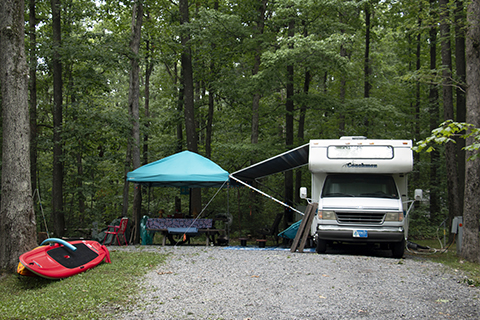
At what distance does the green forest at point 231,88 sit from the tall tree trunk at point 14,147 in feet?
14.0

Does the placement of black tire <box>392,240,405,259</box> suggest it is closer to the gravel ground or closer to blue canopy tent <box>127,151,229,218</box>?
the gravel ground

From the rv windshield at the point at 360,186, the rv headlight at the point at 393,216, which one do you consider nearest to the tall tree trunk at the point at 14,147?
the rv windshield at the point at 360,186

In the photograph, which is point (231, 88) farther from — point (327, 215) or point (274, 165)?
point (327, 215)

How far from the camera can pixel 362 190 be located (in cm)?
997

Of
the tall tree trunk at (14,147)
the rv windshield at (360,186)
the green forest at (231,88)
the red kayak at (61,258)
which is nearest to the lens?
the red kayak at (61,258)

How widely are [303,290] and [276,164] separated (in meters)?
6.32

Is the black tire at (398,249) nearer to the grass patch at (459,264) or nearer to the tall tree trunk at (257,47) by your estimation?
the grass patch at (459,264)

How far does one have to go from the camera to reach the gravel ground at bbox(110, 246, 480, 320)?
5.18 m

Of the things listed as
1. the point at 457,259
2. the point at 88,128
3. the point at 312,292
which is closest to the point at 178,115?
the point at 88,128

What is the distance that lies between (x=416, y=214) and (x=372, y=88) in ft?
27.8

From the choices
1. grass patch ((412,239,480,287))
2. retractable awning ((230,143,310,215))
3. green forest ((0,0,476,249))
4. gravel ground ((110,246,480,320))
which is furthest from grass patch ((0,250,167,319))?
grass patch ((412,239,480,287))

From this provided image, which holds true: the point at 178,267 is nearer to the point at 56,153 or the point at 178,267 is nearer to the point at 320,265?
the point at 320,265

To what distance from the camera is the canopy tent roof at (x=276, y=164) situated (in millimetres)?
11445

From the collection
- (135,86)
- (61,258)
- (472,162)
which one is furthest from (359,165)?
Result: (135,86)
